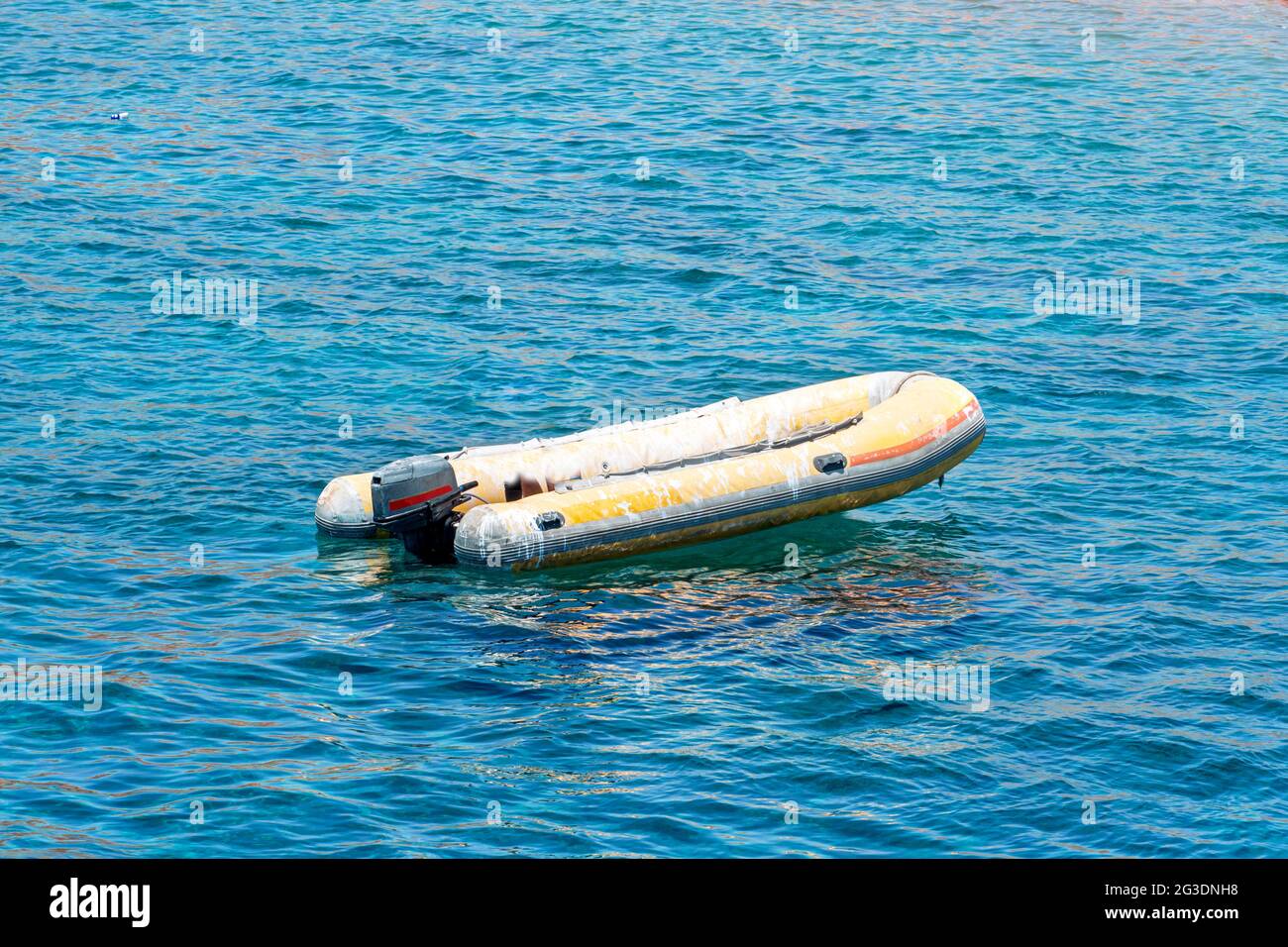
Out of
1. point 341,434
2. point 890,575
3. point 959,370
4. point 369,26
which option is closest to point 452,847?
point 890,575

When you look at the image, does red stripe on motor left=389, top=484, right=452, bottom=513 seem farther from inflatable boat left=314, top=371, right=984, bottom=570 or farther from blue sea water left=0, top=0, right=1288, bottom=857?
blue sea water left=0, top=0, right=1288, bottom=857

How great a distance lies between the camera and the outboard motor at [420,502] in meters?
15.5

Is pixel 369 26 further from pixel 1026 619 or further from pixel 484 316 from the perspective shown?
pixel 1026 619

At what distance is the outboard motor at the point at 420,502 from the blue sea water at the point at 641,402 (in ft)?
1.07

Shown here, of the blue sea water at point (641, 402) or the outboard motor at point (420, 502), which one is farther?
the outboard motor at point (420, 502)

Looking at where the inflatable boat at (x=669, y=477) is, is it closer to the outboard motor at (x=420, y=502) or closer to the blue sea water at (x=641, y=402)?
the outboard motor at (x=420, y=502)

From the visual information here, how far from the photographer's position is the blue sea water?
12.4 meters

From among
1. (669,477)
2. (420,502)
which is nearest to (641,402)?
(669,477)

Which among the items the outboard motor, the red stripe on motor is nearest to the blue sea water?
the outboard motor

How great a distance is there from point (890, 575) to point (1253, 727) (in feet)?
12.5

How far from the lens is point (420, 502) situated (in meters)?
15.6

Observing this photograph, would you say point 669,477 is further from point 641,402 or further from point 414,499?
point 641,402

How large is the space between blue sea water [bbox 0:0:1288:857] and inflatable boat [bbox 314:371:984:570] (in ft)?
1.38

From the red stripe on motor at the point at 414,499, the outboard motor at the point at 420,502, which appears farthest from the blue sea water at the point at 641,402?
the red stripe on motor at the point at 414,499
